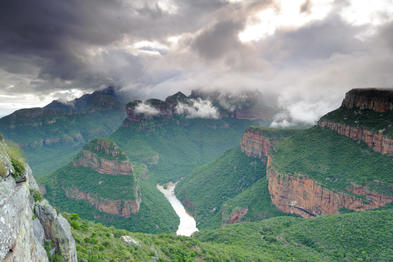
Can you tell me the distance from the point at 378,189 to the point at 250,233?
42278mm

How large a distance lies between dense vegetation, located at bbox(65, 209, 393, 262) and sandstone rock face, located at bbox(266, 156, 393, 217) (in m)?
9.60

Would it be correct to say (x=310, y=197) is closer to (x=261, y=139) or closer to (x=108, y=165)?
(x=261, y=139)

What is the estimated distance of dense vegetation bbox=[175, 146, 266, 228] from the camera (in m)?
127

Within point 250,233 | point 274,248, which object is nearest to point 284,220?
point 250,233

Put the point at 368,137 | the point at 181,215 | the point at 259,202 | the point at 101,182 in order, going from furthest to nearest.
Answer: the point at 181,215
the point at 101,182
the point at 259,202
the point at 368,137

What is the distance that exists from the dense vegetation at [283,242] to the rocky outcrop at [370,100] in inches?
1676

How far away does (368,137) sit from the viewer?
3440 inches

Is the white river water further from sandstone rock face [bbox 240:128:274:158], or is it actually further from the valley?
sandstone rock face [bbox 240:128:274:158]

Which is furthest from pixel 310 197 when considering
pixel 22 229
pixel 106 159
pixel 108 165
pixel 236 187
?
pixel 106 159

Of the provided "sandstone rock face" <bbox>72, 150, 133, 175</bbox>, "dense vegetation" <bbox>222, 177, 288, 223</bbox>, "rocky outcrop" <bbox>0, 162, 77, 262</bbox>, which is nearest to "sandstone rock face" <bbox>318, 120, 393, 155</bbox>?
"dense vegetation" <bbox>222, 177, 288, 223</bbox>

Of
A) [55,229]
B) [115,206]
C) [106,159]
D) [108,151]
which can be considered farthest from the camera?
[108,151]

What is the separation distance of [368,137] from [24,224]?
106 metres

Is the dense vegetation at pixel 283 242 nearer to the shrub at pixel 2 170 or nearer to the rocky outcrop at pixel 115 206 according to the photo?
the shrub at pixel 2 170

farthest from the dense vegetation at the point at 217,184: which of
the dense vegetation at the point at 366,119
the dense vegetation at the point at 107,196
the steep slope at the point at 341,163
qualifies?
the dense vegetation at the point at 366,119
